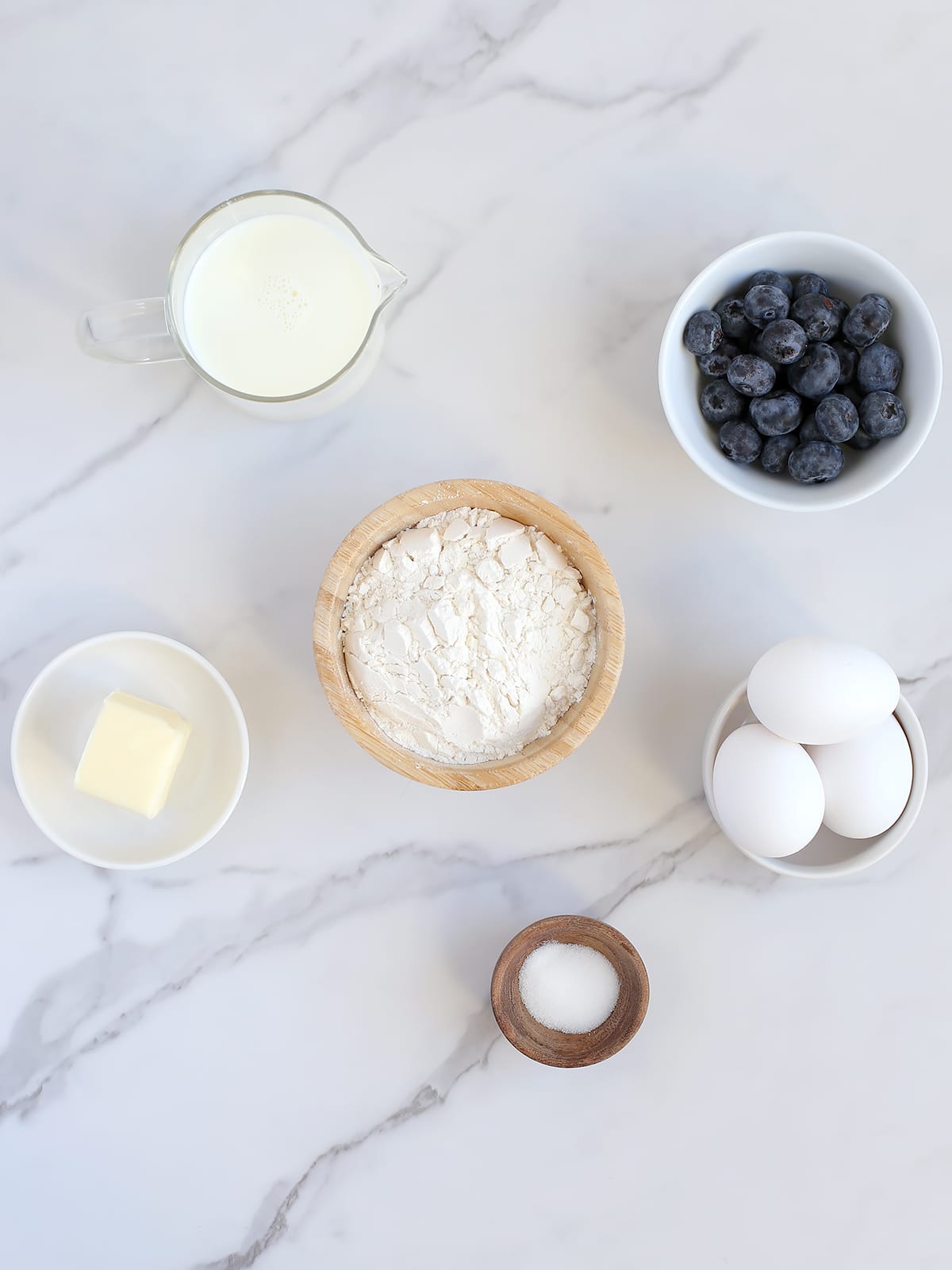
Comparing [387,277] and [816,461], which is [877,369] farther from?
[387,277]

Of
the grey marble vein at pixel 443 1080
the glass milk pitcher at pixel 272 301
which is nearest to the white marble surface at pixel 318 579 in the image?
the grey marble vein at pixel 443 1080

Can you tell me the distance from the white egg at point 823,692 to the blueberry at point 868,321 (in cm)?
31

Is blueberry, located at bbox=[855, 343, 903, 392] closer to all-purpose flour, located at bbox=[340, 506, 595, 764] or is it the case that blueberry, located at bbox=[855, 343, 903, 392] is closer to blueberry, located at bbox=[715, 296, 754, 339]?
blueberry, located at bbox=[715, 296, 754, 339]

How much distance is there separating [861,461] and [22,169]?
998mm

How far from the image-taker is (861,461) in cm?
102

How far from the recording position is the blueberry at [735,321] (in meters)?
1.01

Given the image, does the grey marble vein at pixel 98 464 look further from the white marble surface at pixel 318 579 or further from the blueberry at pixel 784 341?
the blueberry at pixel 784 341

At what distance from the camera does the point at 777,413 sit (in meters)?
0.98

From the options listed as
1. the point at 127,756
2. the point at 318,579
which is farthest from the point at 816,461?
the point at 127,756

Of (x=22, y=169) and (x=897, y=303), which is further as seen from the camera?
(x=22, y=169)

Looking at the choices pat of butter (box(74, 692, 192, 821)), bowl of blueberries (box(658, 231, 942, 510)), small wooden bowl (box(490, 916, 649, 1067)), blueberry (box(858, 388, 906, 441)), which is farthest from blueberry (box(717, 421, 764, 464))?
pat of butter (box(74, 692, 192, 821))

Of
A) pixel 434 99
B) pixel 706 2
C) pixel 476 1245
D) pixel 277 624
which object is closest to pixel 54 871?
pixel 277 624

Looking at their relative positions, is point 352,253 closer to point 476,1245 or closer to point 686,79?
point 686,79

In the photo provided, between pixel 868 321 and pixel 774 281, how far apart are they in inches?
4.2
